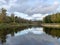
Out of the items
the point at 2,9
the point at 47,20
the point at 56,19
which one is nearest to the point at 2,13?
→ the point at 2,9

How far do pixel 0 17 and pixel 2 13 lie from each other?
634 centimetres

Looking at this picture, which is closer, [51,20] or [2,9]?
[2,9]

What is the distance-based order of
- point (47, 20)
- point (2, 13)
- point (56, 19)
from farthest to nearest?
point (47, 20) → point (56, 19) → point (2, 13)

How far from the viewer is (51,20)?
119 meters

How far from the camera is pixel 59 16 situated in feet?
376

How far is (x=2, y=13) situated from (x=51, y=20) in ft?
137

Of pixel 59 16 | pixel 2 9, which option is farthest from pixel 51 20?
pixel 2 9

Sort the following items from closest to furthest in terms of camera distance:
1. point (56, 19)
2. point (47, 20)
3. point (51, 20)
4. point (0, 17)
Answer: point (0, 17), point (56, 19), point (51, 20), point (47, 20)

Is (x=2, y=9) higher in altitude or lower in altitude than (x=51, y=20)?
higher

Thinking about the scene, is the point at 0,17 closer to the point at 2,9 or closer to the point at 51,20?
the point at 2,9

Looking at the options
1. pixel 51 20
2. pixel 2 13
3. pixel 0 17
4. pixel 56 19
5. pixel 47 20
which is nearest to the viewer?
pixel 0 17

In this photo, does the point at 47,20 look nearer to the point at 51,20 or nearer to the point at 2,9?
the point at 51,20

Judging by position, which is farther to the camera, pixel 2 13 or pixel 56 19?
pixel 56 19

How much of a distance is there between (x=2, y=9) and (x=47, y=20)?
47.6 m
